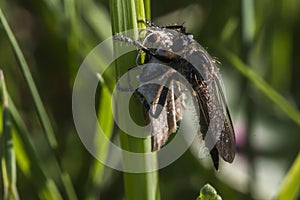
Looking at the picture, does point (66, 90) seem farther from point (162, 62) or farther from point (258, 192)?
point (162, 62)

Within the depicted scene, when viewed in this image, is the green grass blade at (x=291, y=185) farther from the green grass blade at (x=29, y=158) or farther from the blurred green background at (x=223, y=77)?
the green grass blade at (x=29, y=158)

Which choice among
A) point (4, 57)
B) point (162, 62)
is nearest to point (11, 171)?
point (162, 62)

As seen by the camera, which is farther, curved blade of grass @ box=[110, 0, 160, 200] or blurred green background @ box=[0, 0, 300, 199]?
blurred green background @ box=[0, 0, 300, 199]

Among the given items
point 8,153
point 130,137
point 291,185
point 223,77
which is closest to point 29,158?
point 8,153

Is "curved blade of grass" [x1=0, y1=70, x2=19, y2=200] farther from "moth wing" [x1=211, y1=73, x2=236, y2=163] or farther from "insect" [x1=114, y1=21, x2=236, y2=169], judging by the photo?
"moth wing" [x1=211, y1=73, x2=236, y2=163]

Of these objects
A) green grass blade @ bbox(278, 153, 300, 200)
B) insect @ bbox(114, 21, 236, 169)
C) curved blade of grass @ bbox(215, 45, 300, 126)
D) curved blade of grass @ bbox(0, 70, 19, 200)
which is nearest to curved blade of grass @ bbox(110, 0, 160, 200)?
insect @ bbox(114, 21, 236, 169)

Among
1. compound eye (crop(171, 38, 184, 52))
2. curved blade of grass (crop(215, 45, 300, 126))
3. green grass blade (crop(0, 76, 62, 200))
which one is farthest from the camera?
curved blade of grass (crop(215, 45, 300, 126))

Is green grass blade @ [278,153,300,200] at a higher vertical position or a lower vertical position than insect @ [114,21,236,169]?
lower
